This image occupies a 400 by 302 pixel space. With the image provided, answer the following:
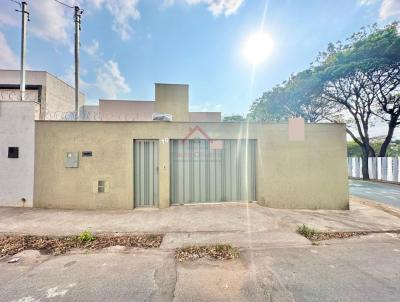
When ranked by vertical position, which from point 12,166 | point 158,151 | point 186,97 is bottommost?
point 12,166

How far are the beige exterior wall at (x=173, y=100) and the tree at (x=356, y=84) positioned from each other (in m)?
13.4

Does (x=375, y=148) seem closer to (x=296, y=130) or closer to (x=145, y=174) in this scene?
(x=296, y=130)

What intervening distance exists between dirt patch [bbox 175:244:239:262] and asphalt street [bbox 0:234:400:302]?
15 cm

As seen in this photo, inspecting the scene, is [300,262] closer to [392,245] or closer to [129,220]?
[392,245]

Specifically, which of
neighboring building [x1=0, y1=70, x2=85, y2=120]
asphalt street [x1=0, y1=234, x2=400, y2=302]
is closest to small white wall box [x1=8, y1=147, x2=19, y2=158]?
asphalt street [x1=0, y1=234, x2=400, y2=302]

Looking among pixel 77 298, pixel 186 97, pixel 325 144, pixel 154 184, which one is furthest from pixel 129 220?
pixel 325 144

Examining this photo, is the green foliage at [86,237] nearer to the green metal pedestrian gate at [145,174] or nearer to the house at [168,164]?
the house at [168,164]

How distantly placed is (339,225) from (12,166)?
9.53 metres

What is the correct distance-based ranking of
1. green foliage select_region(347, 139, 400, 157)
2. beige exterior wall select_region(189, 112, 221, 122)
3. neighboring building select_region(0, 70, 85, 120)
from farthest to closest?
1. green foliage select_region(347, 139, 400, 157)
2. beige exterior wall select_region(189, 112, 221, 122)
3. neighboring building select_region(0, 70, 85, 120)

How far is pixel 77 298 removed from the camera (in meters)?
2.34

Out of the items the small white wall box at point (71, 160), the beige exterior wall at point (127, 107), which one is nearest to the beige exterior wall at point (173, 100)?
the small white wall box at point (71, 160)

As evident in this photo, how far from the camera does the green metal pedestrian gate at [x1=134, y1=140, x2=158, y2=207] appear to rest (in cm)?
624

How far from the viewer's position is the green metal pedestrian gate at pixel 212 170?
21.0 feet

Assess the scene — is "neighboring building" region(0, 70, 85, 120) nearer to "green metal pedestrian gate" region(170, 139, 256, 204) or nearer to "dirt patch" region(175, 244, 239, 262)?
"green metal pedestrian gate" region(170, 139, 256, 204)
